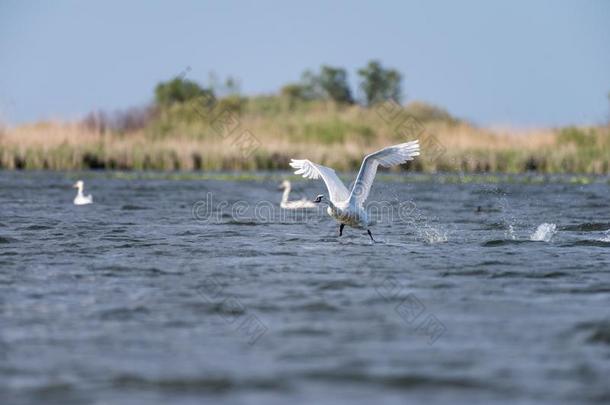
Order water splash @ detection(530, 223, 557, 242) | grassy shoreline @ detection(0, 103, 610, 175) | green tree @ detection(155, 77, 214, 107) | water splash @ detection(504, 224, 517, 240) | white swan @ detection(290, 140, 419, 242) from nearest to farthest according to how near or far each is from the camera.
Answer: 1. white swan @ detection(290, 140, 419, 242)
2. water splash @ detection(530, 223, 557, 242)
3. water splash @ detection(504, 224, 517, 240)
4. grassy shoreline @ detection(0, 103, 610, 175)
5. green tree @ detection(155, 77, 214, 107)

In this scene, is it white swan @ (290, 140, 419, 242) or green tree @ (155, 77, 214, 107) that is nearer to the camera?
white swan @ (290, 140, 419, 242)

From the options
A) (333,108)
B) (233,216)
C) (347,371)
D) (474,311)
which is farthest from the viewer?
(333,108)

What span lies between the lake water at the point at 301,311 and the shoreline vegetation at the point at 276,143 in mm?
21427

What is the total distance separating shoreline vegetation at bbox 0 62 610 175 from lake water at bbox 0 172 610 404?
70.3ft

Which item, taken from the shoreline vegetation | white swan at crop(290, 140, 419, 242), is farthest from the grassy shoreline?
white swan at crop(290, 140, 419, 242)

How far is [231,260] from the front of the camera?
51.6 feet

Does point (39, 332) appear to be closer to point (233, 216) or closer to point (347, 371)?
point (347, 371)

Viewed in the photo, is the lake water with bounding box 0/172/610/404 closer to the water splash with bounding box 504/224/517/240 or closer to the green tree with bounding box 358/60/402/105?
the water splash with bounding box 504/224/517/240

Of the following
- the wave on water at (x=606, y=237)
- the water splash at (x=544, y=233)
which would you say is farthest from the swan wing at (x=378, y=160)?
the wave on water at (x=606, y=237)

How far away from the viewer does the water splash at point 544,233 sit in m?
18.9

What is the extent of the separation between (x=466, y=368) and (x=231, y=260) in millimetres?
7186

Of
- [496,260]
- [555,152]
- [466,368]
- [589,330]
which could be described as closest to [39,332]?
[466,368]

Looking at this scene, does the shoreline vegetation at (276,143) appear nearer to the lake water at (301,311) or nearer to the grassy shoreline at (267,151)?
the grassy shoreline at (267,151)

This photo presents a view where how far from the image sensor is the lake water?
27.7 ft
